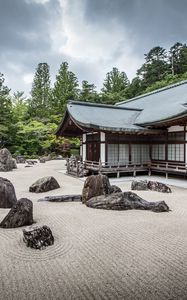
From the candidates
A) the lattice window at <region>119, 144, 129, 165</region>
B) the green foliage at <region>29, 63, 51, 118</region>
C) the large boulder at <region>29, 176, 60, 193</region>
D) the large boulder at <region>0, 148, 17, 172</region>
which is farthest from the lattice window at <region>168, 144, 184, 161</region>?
the green foliage at <region>29, 63, 51, 118</region>

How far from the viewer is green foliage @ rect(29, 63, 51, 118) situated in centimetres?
3717

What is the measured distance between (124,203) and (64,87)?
109ft

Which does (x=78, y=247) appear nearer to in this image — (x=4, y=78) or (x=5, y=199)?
(x=5, y=199)

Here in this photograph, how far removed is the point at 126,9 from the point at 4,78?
2676cm

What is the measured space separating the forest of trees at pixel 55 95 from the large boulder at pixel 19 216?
2047 centimetres

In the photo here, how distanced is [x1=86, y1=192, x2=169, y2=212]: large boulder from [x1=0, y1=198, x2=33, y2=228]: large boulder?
2185mm

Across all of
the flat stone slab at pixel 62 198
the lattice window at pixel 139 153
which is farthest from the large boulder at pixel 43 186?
the lattice window at pixel 139 153

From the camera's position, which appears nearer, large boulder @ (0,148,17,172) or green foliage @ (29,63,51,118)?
large boulder @ (0,148,17,172)

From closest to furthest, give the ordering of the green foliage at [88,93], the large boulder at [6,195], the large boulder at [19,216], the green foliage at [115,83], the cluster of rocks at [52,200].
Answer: the cluster of rocks at [52,200] → the large boulder at [19,216] → the large boulder at [6,195] → the green foliage at [88,93] → the green foliage at [115,83]

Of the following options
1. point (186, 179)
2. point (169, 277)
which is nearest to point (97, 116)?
point (186, 179)

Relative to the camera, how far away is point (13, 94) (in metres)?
33.7

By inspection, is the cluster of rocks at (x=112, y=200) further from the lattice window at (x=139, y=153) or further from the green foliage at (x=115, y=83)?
the green foliage at (x=115, y=83)

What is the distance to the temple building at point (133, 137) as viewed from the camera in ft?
41.8

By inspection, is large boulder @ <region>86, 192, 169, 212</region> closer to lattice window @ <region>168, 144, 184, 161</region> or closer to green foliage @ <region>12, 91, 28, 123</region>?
lattice window @ <region>168, 144, 184, 161</region>
